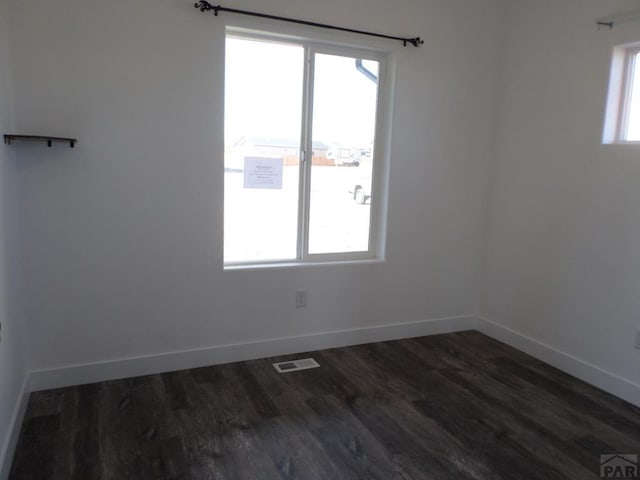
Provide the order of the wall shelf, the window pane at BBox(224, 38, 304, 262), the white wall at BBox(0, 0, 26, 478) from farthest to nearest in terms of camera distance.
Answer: the window pane at BBox(224, 38, 304, 262) → the wall shelf → the white wall at BBox(0, 0, 26, 478)

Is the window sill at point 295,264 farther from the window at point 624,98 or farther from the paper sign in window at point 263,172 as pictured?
the window at point 624,98

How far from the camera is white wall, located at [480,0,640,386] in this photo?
281 centimetres

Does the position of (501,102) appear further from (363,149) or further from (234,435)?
(234,435)

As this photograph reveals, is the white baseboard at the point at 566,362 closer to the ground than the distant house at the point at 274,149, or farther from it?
closer to the ground

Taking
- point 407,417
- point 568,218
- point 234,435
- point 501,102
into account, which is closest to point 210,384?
point 234,435

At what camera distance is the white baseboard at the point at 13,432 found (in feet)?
6.22

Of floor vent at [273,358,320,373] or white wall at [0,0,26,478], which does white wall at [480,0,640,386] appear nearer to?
floor vent at [273,358,320,373]

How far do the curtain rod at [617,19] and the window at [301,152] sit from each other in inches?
54.0

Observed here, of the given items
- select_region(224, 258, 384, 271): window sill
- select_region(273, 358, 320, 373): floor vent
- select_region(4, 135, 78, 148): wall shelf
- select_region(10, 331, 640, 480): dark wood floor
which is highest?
select_region(4, 135, 78, 148): wall shelf

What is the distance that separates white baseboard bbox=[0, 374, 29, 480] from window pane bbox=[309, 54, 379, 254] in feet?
6.18

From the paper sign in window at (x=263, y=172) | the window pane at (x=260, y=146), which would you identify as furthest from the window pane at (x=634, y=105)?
the paper sign in window at (x=263, y=172)

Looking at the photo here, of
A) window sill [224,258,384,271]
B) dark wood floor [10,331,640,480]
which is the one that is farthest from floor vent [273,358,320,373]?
window sill [224,258,384,271]

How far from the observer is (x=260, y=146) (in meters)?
3.09

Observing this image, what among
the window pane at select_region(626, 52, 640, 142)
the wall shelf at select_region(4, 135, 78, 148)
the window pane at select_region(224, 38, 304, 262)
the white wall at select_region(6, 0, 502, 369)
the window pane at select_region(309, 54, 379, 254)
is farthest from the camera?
the window pane at select_region(309, 54, 379, 254)
